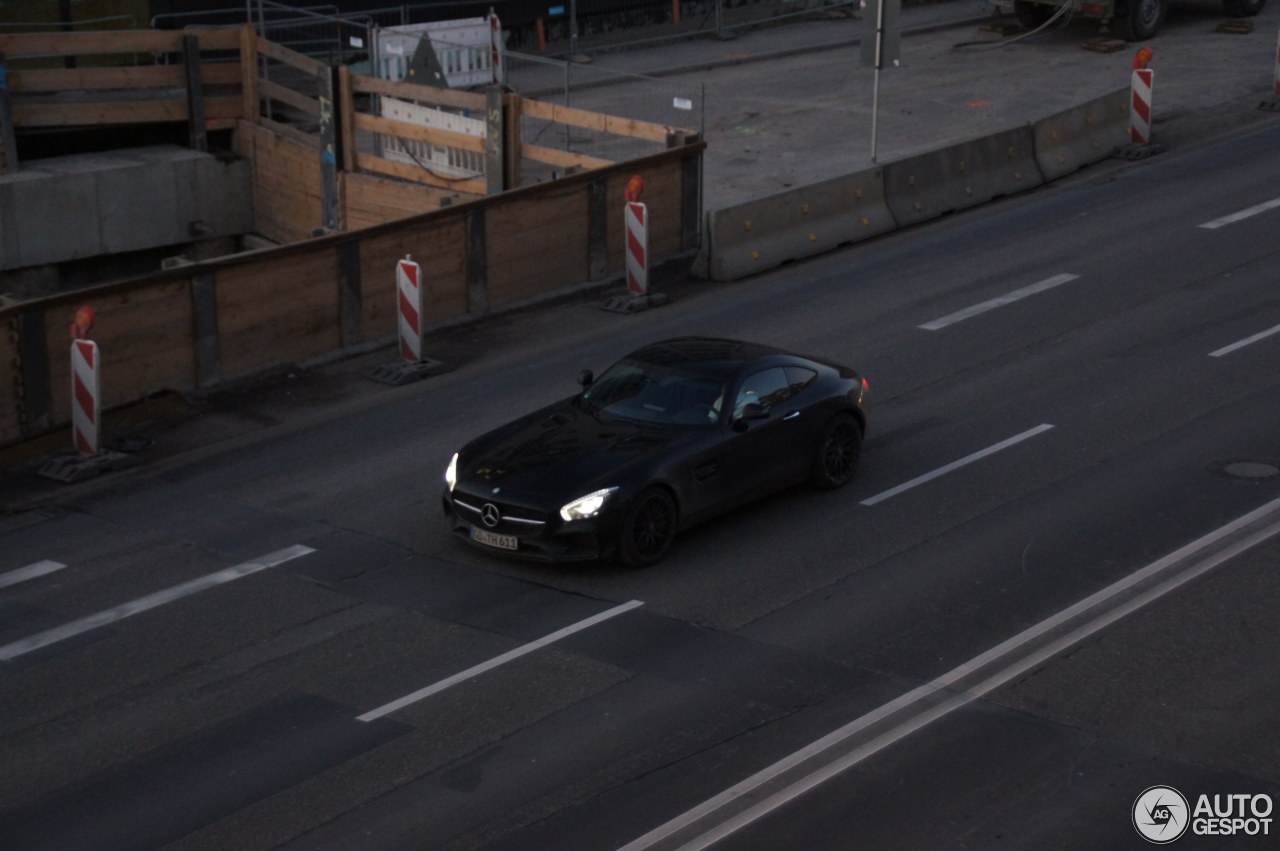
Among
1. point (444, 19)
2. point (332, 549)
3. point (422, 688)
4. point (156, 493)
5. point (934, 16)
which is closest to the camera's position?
point (422, 688)

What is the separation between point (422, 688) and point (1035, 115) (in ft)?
69.1

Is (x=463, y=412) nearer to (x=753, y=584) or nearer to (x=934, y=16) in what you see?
(x=753, y=584)

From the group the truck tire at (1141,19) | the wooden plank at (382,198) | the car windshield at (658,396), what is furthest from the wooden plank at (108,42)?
the truck tire at (1141,19)

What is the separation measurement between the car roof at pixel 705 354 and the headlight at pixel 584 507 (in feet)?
6.12

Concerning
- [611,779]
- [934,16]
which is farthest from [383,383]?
[934,16]

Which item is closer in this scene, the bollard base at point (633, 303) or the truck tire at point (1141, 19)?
the bollard base at point (633, 303)

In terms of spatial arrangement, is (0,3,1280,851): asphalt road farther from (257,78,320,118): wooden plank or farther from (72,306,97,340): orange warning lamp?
(257,78,320,118): wooden plank

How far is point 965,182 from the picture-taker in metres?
24.0

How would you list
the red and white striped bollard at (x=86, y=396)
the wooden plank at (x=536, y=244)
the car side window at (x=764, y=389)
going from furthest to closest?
the wooden plank at (x=536, y=244) < the red and white striped bollard at (x=86, y=396) < the car side window at (x=764, y=389)

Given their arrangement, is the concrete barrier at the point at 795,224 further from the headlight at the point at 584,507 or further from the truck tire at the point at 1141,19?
the truck tire at the point at 1141,19

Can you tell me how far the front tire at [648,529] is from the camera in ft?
38.7

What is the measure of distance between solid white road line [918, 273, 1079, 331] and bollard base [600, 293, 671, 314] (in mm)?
3515

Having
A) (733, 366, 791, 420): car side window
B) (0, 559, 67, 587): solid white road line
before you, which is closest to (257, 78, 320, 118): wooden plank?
(0, 559, 67, 587): solid white road line

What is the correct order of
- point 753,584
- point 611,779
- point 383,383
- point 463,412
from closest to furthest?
1. point 611,779
2. point 753,584
3. point 463,412
4. point 383,383
